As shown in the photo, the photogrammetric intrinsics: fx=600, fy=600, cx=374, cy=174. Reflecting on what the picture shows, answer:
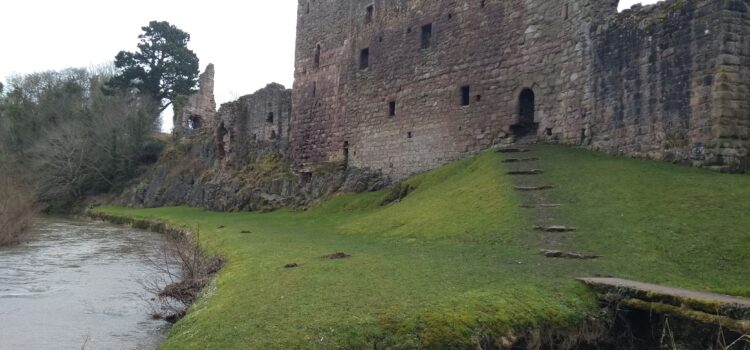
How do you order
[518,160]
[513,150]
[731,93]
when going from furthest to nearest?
[513,150] < [518,160] < [731,93]

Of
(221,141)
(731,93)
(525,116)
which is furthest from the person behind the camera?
(221,141)

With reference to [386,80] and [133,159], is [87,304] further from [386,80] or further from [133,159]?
[133,159]

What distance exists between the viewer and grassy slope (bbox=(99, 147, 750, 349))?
653 centimetres

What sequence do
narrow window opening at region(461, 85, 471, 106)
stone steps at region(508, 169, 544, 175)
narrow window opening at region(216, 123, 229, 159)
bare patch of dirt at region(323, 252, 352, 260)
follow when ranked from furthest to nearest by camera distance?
narrow window opening at region(216, 123, 229, 159) → narrow window opening at region(461, 85, 471, 106) → stone steps at region(508, 169, 544, 175) → bare patch of dirt at region(323, 252, 352, 260)

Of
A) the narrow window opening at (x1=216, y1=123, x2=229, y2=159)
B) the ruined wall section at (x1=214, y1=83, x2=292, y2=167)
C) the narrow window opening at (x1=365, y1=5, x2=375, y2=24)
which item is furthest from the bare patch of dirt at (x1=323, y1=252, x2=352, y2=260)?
the narrow window opening at (x1=216, y1=123, x2=229, y2=159)

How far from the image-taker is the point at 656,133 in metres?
14.9

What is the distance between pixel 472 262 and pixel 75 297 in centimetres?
766

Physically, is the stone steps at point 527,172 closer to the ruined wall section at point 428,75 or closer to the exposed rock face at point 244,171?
the ruined wall section at point 428,75

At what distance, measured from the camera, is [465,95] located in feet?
69.6

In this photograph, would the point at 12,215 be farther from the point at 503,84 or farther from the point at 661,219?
the point at 661,219

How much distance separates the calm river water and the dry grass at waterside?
49cm

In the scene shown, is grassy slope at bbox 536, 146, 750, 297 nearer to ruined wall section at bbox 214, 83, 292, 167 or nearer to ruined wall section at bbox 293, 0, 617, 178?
ruined wall section at bbox 293, 0, 617, 178

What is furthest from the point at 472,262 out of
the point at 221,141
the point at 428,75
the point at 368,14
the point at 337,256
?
the point at 221,141

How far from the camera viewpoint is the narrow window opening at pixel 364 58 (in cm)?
2580
